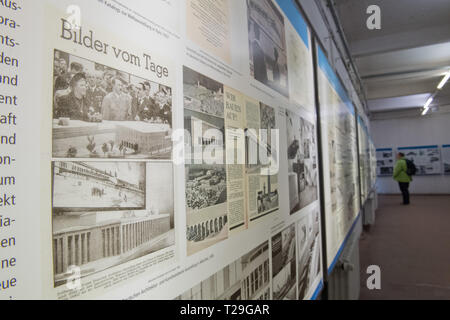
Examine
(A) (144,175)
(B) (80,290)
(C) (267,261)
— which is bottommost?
(C) (267,261)

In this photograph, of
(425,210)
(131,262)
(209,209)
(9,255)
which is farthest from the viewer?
(425,210)

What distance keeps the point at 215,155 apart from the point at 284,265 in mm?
508

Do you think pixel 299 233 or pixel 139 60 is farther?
pixel 299 233

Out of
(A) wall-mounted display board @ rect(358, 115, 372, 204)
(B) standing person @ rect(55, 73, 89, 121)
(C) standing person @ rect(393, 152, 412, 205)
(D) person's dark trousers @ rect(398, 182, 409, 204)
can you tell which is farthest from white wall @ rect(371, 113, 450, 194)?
(B) standing person @ rect(55, 73, 89, 121)

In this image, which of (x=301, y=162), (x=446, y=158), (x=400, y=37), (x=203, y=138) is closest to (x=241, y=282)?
(x=203, y=138)

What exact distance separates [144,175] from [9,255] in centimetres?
18

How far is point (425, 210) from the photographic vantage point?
6.82m

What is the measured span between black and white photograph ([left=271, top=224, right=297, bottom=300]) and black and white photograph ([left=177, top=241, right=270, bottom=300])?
5cm

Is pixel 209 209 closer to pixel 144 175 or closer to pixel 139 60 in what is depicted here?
pixel 144 175

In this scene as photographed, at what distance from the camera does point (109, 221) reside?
1.17ft

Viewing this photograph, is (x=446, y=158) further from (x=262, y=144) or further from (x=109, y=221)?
(x=109, y=221)

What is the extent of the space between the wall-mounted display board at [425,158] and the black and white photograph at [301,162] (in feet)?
33.1
